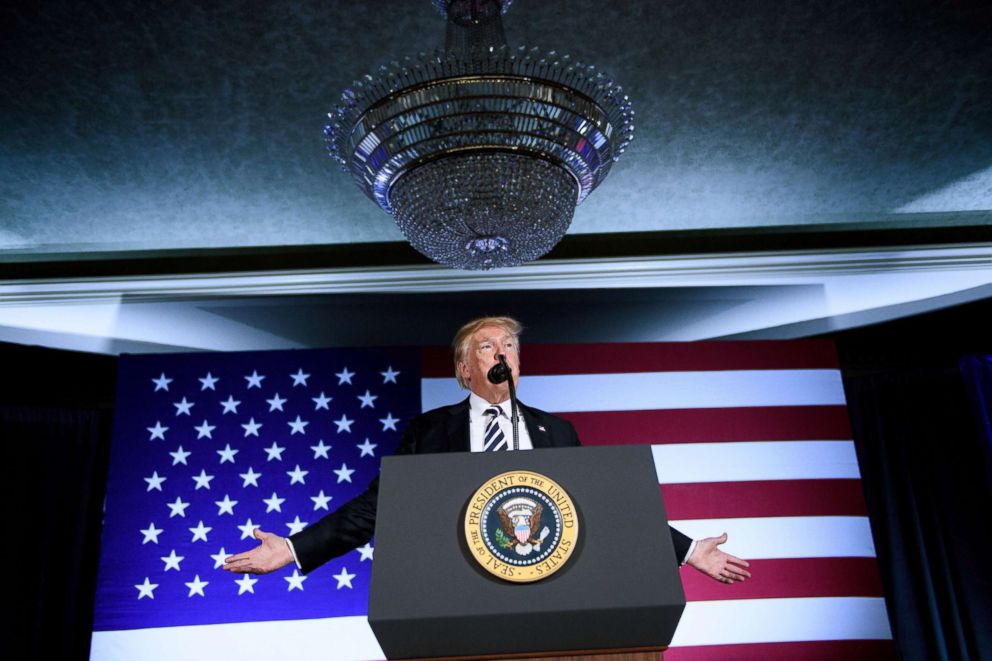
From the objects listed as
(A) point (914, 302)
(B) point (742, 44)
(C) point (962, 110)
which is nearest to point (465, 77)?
(B) point (742, 44)

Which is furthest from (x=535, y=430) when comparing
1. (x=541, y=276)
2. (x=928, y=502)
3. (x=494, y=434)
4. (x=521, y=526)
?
(x=928, y=502)

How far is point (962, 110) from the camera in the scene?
8.39ft

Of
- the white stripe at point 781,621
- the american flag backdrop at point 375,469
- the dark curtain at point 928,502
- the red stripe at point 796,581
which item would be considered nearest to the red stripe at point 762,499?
the american flag backdrop at point 375,469

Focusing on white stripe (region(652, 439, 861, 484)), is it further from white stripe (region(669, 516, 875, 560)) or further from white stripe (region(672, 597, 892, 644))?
white stripe (region(672, 597, 892, 644))

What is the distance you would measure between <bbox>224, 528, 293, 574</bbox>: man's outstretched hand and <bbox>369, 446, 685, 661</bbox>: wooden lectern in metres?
0.47

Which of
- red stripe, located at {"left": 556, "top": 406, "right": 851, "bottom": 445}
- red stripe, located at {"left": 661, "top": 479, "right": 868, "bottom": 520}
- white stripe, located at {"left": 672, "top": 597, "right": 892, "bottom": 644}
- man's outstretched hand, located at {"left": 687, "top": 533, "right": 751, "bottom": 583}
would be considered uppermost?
red stripe, located at {"left": 556, "top": 406, "right": 851, "bottom": 445}

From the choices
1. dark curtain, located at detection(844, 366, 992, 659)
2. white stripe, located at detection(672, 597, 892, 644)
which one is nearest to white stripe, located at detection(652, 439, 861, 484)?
white stripe, located at detection(672, 597, 892, 644)

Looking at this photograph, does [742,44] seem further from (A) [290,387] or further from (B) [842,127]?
(A) [290,387]

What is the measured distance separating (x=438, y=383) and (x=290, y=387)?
0.65 m

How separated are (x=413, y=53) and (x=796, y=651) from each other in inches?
101

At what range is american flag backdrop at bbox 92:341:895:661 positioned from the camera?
2.87 m

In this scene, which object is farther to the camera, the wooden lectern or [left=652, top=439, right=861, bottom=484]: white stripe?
[left=652, top=439, right=861, bottom=484]: white stripe

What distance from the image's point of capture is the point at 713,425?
3164 mm

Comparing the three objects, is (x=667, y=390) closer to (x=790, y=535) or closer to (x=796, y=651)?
(x=790, y=535)
